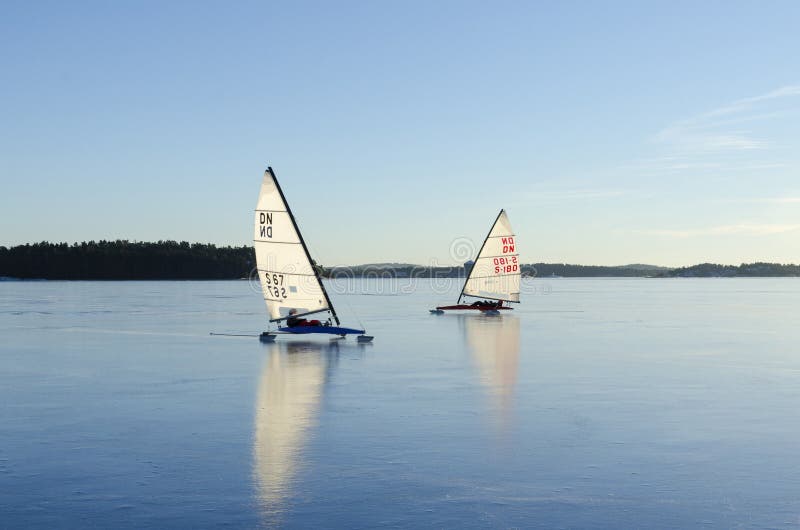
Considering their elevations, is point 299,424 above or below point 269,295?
below

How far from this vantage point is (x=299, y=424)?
2220 centimetres

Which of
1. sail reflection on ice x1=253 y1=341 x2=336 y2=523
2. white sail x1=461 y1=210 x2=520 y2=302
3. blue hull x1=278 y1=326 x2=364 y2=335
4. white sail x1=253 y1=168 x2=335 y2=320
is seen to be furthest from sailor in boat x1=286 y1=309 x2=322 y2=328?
white sail x1=461 y1=210 x2=520 y2=302

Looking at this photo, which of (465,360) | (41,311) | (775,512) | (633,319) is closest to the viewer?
(775,512)

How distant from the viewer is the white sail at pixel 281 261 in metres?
45.4

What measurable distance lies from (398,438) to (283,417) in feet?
14.7

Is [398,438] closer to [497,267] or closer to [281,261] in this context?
[281,261]

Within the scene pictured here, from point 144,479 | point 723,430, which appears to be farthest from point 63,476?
point 723,430

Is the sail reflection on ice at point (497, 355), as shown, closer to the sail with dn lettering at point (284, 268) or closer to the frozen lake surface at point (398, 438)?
the frozen lake surface at point (398, 438)

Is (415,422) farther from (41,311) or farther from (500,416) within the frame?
(41,311)

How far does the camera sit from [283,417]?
2338 cm

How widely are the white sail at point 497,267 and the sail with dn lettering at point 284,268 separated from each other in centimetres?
3545

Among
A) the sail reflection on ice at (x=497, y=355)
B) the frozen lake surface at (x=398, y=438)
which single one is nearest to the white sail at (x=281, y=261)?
the frozen lake surface at (x=398, y=438)

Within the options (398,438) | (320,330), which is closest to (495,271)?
(320,330)

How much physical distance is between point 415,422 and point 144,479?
A: 8356 mm
